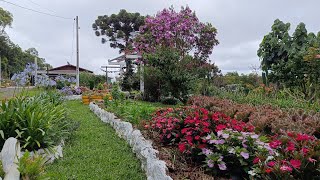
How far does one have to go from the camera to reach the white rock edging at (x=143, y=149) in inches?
130

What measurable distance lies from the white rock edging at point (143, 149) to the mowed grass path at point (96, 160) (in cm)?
12

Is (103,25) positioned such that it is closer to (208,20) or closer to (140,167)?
(208,20)

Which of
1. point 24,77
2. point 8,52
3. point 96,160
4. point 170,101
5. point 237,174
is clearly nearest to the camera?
point 237,174

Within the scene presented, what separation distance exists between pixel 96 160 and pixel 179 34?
11250 millimetres

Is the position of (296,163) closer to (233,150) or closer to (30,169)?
(233,150)

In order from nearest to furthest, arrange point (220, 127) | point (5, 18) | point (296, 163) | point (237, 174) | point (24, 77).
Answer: point (296, 163) → point (237, 174) → point (220, 127) → point (24, 77) → point (5, 18)

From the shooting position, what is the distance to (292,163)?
7.90ft

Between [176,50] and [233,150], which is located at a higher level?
[176,50]

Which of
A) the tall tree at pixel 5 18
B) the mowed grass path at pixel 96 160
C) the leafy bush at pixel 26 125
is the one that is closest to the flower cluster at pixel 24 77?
the leafy bush at pixel 26 125

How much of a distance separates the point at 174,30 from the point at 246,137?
482 inches

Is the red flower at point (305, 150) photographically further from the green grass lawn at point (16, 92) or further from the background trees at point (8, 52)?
the background trees at point (8, 52)

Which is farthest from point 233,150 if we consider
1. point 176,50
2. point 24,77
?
point 176,50

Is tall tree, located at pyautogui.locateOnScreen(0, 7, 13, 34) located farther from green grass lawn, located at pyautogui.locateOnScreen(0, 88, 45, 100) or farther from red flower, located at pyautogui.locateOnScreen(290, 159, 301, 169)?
red flower, located at pyautogui.locateOnScreen(290, 159, 301, 169)

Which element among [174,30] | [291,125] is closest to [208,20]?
[174,30]
